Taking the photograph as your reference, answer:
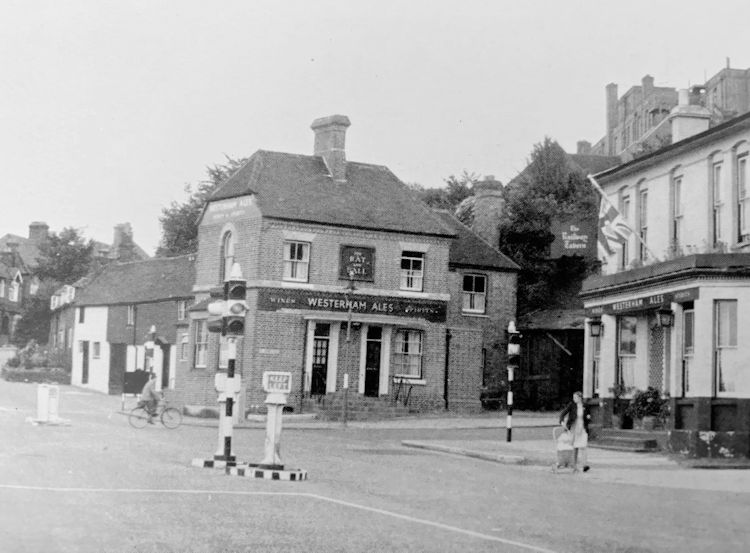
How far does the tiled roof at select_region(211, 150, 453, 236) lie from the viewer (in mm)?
40469

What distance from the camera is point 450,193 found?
6331cm

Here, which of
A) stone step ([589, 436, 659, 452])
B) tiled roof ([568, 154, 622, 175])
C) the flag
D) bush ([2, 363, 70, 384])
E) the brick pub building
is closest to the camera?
stone step ([589, 436, 659, 452])

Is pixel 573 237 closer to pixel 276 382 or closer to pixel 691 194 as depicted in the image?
pixel 691 194

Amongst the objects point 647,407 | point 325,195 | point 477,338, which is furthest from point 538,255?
point 647,407

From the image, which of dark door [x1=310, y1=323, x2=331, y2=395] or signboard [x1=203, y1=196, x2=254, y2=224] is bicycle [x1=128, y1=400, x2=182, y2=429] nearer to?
dark door [x1=310, y1=323, x2=331, y2=395]

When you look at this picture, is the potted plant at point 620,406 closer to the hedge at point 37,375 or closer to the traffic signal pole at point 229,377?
the traffic signal pole at point 229,377

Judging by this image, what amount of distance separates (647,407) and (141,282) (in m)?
39.1

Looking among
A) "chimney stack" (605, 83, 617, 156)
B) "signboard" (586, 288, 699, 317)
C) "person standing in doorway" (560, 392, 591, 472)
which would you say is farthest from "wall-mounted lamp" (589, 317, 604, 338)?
"chimney stack" (605, 83, 617, 156)

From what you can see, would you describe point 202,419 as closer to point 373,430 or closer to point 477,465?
point 373,430

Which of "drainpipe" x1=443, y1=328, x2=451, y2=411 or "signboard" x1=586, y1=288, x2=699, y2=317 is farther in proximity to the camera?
"drainpipe" x1=443, y1=328, x2=451, y2=411

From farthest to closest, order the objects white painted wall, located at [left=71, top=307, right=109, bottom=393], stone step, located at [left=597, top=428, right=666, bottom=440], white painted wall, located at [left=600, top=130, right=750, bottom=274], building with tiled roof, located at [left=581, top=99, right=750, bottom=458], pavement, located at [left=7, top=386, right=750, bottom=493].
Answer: white painted wall, located at [left=71, top=307, right=109, bottom=393] → stone step, located at [left=597, top=428, right=666, bottom=440] → white painted wall, located at [left=600, top=130, right=750, bottom=274] → building with tiled roof, located at [left=581, top=99, right=750, bottom=458] → pavement, located at [left=7, top=386, right=750, bottom=493]

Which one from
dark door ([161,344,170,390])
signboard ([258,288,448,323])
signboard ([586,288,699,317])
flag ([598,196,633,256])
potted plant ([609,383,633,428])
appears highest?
flag ([598,196,633,256])

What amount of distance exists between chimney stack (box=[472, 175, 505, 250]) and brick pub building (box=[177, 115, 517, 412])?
5896 millimetres

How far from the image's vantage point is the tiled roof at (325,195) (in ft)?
133
